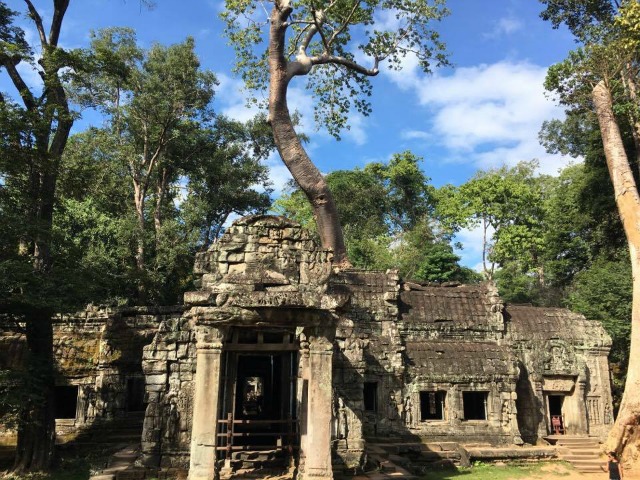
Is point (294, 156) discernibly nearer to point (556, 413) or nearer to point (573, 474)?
point (556, 413)

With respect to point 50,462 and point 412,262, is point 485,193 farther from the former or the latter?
point 50,462

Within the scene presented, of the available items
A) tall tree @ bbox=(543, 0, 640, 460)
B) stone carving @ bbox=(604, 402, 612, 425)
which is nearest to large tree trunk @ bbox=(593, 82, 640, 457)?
tall tree @ bbox=(543, 0, 640, 460)

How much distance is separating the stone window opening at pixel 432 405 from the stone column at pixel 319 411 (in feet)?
23.2

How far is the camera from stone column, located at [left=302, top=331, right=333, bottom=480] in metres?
7.62

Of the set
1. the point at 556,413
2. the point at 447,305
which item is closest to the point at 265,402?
the point at 447,305

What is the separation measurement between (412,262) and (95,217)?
20279 mm

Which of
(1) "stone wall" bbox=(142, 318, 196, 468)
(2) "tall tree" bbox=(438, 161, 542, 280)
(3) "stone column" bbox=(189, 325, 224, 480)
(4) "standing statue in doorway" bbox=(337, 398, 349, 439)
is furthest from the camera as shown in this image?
(2) "tall tree" bbox=(438, 161, 542, 280)

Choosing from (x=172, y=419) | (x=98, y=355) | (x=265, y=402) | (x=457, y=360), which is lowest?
(x=172, y=419)

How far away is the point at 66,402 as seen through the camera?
50.3 ft

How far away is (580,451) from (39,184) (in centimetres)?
1592

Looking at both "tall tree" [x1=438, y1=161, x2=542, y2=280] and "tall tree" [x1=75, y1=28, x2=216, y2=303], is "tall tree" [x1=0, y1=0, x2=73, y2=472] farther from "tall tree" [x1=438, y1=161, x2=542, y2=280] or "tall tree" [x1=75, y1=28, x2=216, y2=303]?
"tall tree" [x1=438, y1=161, x2=542, y2=280]

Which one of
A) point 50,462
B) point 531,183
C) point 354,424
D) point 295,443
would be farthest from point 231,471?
point 531,183

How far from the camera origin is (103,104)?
23.9 m

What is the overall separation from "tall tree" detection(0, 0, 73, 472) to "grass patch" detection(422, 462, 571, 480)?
8914 mm
